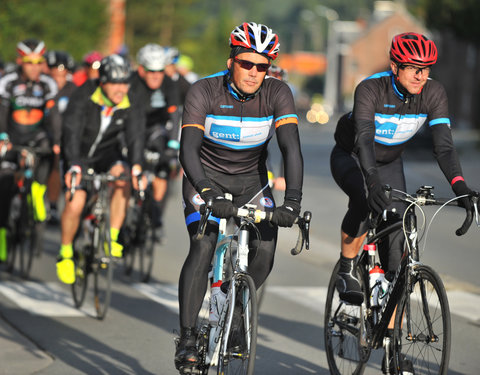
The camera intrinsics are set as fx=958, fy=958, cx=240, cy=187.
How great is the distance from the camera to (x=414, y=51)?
5.59 metres

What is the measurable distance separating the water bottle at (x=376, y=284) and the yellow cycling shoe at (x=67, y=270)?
3186 millimetres

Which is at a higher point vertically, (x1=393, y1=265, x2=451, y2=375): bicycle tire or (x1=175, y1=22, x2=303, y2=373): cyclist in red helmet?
(x1=175, y1=22, x2=303, y2=373): cyclist in red helmet

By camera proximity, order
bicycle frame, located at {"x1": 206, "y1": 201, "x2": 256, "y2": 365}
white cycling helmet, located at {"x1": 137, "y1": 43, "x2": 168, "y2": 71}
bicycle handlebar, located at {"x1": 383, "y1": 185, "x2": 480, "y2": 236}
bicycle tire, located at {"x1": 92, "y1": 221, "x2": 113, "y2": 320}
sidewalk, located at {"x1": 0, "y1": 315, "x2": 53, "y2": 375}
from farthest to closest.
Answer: white cycling helmet, located at {"x1": 137, "y1": 43, "x2": 168, "y2": 71}
bicycle tire, located at {"x1": 92, "y1": 221, "x2": 113, "y2": 320}
sidewalk, located at {"x1": 0, "y1": 315, "x2": 53, "y2": 375}
bicycle handlebar, located at {"x1": 383, "y1": 185, "x2": 480, "y2": 236}
bicycle frame, located at {"x1": 206, "y1": 201, "x2": 256, "y2": 365}

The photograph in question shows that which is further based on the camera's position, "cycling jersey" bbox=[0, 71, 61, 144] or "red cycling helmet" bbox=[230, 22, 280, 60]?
"cycling jersey" bbox=[0, 71, 61, 144]

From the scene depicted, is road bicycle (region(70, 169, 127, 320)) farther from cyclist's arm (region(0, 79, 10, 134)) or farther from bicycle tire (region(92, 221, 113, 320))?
cyclist's arm (region(0, 79, 10, 134))

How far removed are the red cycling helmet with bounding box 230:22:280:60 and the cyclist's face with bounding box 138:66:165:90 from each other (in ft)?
16.1

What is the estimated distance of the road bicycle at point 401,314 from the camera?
4.95 meters

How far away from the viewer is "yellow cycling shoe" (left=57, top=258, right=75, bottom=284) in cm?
810

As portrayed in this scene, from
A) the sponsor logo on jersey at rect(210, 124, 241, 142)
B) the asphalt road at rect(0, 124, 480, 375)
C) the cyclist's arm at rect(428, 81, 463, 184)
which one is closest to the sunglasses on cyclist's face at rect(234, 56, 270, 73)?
the sponsor logo on jersey at rect(210, 124, 241, 142)

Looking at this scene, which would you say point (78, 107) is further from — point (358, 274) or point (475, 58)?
point (475, 58)

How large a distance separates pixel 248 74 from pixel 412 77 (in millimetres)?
1034

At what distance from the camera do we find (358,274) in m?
5.93

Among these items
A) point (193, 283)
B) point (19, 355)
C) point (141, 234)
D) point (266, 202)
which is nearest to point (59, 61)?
point (141, 234)

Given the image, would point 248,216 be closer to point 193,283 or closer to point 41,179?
point 193,283
